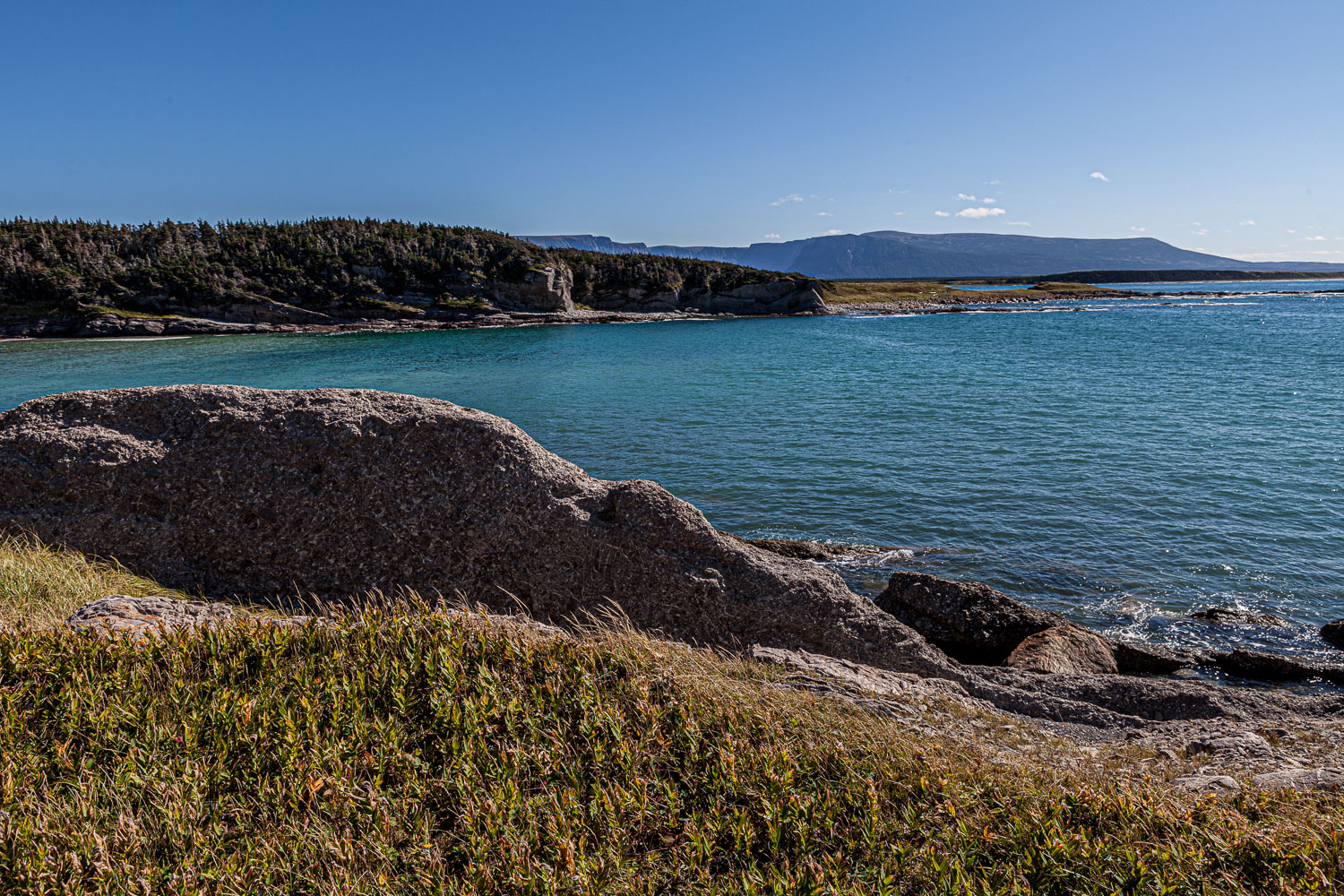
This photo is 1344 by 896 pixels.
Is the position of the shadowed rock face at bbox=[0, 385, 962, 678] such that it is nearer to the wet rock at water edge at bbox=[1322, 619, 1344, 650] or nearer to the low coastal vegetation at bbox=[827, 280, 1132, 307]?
the wet rock at water edge at bbox=[1322, 619, 1344, 650]

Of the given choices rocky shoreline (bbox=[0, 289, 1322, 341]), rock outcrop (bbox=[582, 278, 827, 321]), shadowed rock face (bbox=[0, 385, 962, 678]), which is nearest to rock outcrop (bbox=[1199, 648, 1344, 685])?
shadowed rock face (bbox=[0, 385, 962, 678])

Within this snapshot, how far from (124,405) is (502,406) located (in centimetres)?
3083

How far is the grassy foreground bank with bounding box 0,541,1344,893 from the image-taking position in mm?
3348

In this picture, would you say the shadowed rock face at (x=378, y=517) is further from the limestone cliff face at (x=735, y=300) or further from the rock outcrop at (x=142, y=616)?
the limestone cliff face at (x=735, y=300)

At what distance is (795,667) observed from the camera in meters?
6.82

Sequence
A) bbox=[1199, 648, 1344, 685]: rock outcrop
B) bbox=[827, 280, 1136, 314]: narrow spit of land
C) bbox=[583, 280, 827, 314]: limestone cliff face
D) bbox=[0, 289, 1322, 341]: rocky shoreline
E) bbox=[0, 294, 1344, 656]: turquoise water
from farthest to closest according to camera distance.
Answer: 1. bbox=[827, 280, 1136, 314]: narrow spit of land
2. bbox=[583, 280, 827, 314]: limestone cliff face
3. bbox=[0, 289, 1322, 341]: rocky shoreline
4. bbox=[0, 294, 1344, 656]: turquoise water
5. bbox=[1199, 648, 1344, 685]: rock outcrop

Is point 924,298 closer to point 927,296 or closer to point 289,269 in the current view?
point 927,296

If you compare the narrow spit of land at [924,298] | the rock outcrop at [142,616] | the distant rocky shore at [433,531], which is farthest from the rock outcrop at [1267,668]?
the narrow spit of land at [924,298]

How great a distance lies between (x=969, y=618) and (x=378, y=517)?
10127mm

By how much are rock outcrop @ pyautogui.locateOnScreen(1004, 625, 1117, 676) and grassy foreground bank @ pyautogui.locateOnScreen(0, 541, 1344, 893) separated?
243 inches

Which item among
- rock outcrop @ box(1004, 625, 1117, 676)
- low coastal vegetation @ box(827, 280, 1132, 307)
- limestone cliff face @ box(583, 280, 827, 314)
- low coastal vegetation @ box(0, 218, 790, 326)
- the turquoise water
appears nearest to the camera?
rock outcrop @ box(1004, 625, 1117, 676)

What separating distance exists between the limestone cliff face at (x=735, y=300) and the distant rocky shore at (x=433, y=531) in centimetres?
13763

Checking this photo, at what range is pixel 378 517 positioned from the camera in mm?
8359

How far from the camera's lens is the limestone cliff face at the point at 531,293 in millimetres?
127938
